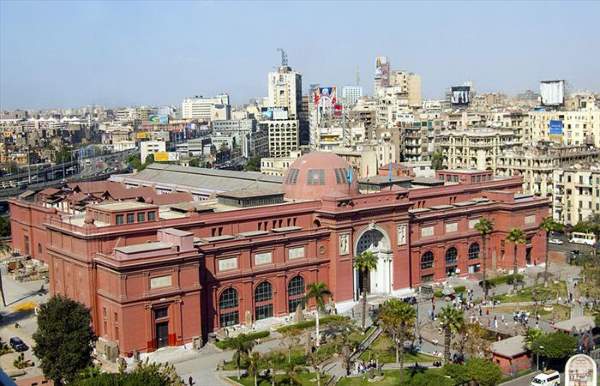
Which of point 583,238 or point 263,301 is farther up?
point 263,301

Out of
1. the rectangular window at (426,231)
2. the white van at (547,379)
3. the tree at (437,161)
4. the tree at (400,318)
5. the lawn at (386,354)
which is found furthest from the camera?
the tree at (437,161)

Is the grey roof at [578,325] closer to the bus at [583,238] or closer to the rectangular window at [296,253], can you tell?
the rectangular window at [296,253]

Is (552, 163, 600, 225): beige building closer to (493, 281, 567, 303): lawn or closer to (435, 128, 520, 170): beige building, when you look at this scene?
(435, 128, 520, 170): beige building

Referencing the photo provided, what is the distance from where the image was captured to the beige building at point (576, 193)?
105 meters

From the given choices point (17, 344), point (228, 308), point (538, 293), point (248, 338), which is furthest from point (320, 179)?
point (17, 344)

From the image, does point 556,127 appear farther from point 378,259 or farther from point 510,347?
point 510,347

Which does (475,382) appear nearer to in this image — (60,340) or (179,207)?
(60,340)

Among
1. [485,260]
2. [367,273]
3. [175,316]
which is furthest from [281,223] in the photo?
[485,260]

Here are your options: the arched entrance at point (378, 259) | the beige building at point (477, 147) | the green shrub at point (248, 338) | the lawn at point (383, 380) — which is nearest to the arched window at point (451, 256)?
the arched entrance at point (378, 259)

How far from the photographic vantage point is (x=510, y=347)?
55.9 meters

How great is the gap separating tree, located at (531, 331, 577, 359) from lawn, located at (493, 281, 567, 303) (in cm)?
1932

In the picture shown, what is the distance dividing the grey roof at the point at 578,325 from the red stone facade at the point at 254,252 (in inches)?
775

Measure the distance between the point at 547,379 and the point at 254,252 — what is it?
1037 inches

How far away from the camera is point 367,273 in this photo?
7350 cm
